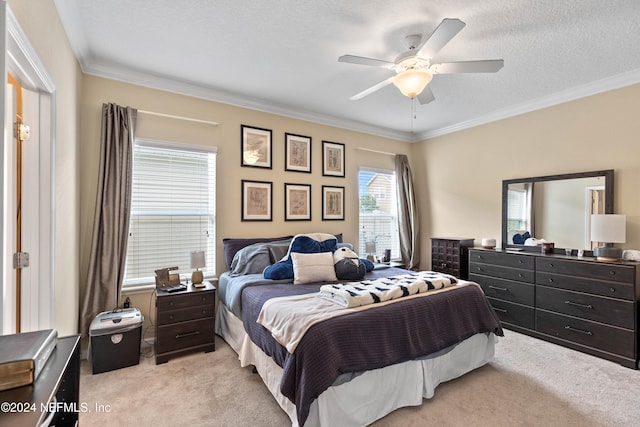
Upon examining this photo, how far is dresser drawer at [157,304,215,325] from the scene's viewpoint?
107 inches

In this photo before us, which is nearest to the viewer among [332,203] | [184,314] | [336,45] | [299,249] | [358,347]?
[358,347]

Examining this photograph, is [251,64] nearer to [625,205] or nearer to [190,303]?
[190,303]

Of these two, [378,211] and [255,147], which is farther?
[378,211]

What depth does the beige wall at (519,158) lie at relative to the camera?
3.08 metres

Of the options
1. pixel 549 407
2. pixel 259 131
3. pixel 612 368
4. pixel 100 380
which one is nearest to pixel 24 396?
Result: pixel 100 380

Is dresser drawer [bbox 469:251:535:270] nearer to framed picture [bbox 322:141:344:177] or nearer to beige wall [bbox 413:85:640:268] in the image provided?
beige wall [bbox 413:85:640:268]

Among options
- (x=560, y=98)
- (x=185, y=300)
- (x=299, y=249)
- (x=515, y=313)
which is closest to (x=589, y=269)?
(x=515, y=313)

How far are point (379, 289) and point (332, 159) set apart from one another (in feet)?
8.49

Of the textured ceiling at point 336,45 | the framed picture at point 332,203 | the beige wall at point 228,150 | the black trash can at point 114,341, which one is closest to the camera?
the textured ceiling at point 336,45

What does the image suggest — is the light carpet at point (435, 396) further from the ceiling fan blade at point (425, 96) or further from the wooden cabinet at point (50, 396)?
the ceiling fan blade at point (425, 96)

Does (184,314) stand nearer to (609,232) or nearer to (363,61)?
(363,61)

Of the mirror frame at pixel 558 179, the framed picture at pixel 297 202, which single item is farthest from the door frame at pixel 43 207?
the mirror frame at pixel 558 179

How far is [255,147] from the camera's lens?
3779 mm

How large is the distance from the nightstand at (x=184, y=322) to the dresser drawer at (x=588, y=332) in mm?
3510
